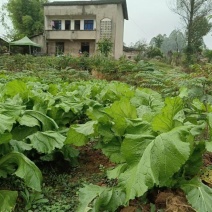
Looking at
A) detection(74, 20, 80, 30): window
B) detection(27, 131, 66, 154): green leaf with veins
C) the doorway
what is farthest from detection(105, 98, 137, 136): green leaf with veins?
detection(74, 20, 80, 30): window

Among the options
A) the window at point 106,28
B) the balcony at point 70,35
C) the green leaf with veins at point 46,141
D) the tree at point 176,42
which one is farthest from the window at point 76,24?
the green leaf with veins at point 46,141

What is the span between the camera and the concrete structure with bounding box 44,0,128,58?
3169 centimetres

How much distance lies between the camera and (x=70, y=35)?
108 ft

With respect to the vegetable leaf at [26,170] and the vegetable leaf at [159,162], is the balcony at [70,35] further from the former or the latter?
the vegetable leaf at [159,162]

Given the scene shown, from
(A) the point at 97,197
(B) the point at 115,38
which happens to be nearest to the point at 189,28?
(B) the point at 115,38

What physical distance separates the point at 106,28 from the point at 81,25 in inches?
144

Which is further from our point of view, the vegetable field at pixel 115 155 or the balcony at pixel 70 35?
the balcony at pixel 70 35

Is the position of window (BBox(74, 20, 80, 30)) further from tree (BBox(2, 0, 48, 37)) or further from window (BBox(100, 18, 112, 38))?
tree (BBox(2, 0, 48, 37))

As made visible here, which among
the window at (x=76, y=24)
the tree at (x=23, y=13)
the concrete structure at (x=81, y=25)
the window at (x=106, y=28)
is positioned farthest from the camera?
the tree at (x=23, y=13)

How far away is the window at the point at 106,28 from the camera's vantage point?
31.6m

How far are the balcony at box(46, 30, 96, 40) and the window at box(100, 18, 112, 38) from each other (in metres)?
1.01

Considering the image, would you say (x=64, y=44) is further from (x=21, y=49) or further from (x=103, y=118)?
(x=103, y=118)

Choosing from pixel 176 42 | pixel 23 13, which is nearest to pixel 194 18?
pixel 176 42

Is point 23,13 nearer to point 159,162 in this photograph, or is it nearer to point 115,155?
point 115,155
